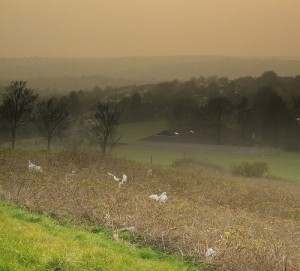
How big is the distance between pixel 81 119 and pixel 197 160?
1562 centimetres

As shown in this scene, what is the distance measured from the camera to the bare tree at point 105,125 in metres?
47.7

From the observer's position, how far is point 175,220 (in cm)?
1159

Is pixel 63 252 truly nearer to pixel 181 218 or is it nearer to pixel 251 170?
pixel 181 218

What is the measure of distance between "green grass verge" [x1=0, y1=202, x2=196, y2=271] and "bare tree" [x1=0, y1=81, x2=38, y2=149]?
3567cm

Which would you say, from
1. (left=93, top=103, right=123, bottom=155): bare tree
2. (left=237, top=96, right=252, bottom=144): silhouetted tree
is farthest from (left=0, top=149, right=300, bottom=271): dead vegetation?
(left=237, top=96, right=252, bottom=144): silhouetted tree

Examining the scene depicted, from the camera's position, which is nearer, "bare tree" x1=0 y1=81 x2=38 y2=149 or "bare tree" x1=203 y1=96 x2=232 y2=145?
"bare tree" x1=0 y1=81 x2=38 y2=149

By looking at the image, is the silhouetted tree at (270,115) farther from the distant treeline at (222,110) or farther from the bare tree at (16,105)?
the bare tree at (16,105)

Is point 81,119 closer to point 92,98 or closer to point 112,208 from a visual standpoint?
point 92,98

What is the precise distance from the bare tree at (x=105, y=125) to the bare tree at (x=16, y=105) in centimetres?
690

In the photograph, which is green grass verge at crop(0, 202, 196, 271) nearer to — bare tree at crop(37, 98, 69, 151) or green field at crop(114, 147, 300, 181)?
green field at crop(114, 147, 300, 181)

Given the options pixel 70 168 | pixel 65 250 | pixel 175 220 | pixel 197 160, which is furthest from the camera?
pixel 197 160

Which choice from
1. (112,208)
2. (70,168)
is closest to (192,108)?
(70,168)

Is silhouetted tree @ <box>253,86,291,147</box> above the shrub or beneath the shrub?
above

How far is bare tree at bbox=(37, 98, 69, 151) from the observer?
46.7 m
